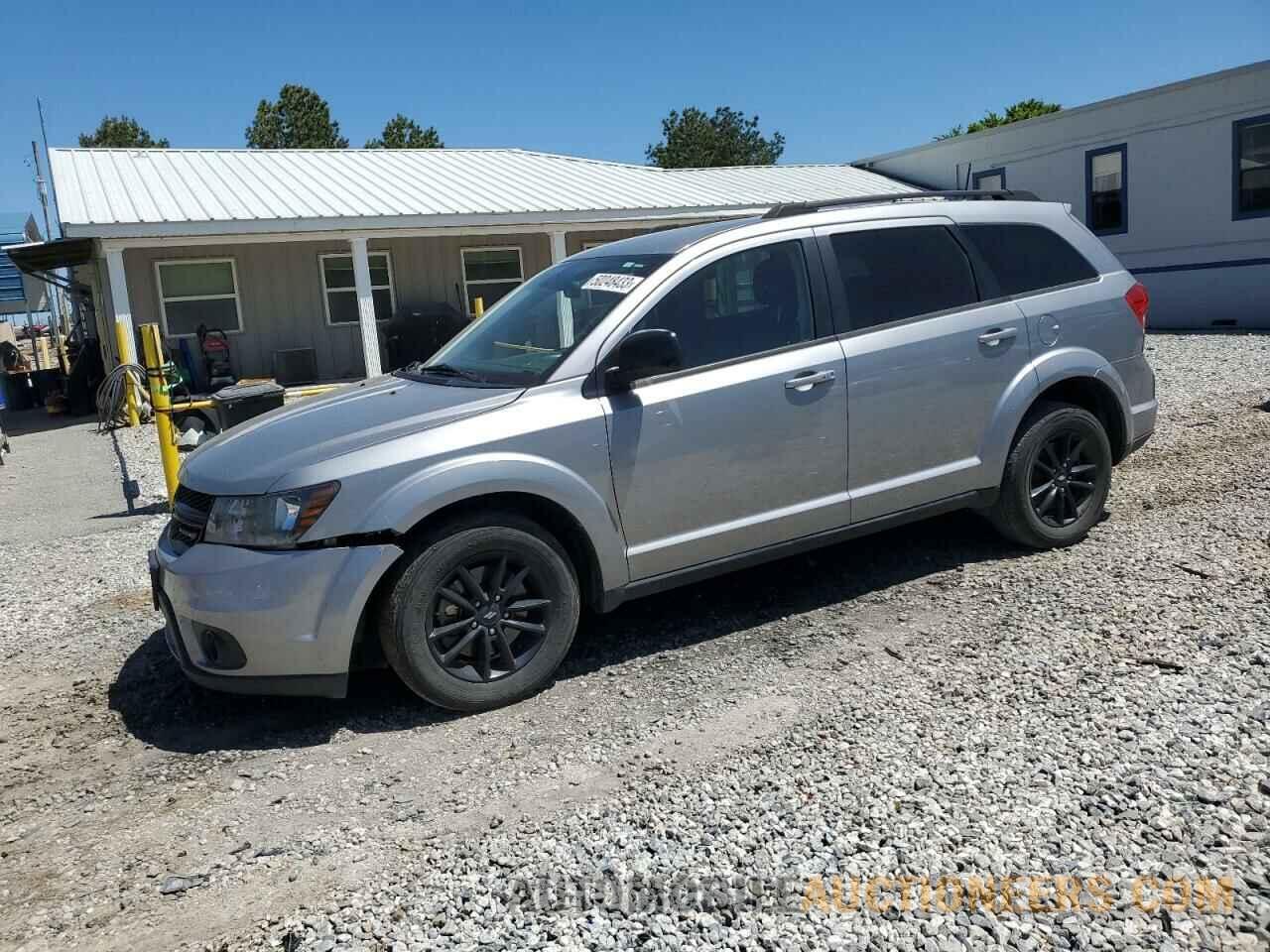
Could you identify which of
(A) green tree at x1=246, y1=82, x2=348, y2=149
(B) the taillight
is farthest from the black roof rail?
(A) green tree at x1=246, y1=82, x2=348, y2=149

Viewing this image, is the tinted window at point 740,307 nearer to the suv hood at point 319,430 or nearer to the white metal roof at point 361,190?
the suv hood at point 319,430

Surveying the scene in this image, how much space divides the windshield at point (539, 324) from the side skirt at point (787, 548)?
99 cm

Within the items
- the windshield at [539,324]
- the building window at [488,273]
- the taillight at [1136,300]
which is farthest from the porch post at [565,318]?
the building window at [488,273]

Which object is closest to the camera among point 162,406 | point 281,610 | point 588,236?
point 281,610

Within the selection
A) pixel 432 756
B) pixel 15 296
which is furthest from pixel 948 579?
pixel 15 296

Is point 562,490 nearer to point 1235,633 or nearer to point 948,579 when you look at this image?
point 948,579

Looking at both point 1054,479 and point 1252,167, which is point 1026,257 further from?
point 1252,167

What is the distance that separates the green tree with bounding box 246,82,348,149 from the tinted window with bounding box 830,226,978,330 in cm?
5836

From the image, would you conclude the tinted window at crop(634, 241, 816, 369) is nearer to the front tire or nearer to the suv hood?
the suv hood

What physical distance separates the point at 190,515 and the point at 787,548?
8.48 feet

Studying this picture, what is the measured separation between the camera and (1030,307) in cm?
534

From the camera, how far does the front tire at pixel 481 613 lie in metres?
3.91

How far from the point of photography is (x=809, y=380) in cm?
466

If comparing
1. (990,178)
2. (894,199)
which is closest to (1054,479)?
(894,199)
